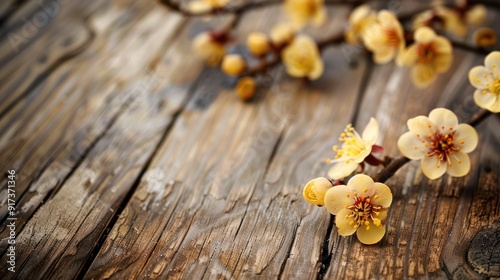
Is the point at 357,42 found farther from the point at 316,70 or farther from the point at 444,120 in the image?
the point at 444,120

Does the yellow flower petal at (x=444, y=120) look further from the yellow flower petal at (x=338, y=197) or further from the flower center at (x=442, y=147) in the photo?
the yellow flower petal at (x=338, y=197)

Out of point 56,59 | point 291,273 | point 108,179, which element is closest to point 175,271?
point 291,273

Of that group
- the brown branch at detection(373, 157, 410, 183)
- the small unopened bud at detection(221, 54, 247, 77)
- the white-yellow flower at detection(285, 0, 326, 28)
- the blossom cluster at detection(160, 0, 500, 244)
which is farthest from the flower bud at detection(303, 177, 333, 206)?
the white-yellow flower at detection(285, 0, 326, 28)

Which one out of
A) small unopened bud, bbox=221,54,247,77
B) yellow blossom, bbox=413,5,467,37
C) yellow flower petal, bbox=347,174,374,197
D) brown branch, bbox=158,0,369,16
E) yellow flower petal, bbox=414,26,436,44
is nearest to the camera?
yellow flower petal, bbox=347,174,374,197

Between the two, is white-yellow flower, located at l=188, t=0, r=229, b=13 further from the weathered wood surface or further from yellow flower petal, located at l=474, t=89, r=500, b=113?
yellow flower petal, located at l=474, t=89, r=500, b=113

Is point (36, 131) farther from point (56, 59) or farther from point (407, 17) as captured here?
point (407, 17)

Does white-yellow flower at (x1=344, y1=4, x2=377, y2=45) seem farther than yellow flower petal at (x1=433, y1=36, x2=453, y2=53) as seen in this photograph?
Yes

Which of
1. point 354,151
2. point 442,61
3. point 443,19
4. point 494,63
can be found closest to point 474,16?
point 443,19
